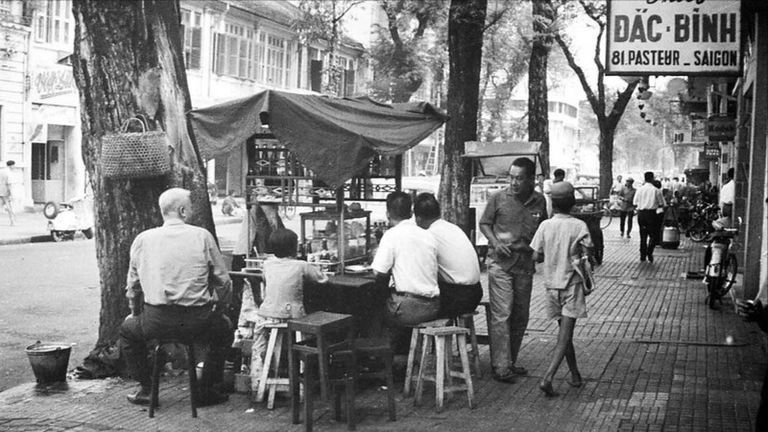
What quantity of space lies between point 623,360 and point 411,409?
117 inches

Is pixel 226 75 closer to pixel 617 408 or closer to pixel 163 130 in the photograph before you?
pixel 163 130

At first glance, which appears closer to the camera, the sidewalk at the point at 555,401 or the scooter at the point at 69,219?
the sidewalk at the point at 555,401

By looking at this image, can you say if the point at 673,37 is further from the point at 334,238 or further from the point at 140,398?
the point at 140,398

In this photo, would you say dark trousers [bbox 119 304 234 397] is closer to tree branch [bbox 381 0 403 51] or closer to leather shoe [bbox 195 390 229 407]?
leather shoe [bbox 195 390 229 407]

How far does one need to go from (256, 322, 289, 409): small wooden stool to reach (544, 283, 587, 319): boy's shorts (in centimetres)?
224

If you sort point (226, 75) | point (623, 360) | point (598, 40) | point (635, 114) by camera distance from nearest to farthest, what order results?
point (623, 360) → point (598, 40) → point (226, 75) → point (635, 114)

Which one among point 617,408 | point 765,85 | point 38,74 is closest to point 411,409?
point 617,408

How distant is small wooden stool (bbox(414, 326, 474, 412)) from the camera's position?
24.1 feet

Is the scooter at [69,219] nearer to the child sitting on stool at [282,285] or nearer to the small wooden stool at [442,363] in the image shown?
the child sitting on stool at [282,285]

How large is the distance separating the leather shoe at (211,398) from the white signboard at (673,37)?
4.67m

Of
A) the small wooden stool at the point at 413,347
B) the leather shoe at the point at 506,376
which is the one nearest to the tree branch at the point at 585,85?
the leather shoe at the point at 506,376

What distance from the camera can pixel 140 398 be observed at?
7477 millimetres

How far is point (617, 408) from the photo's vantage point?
7492mm

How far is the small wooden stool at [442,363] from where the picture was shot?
7355mm
